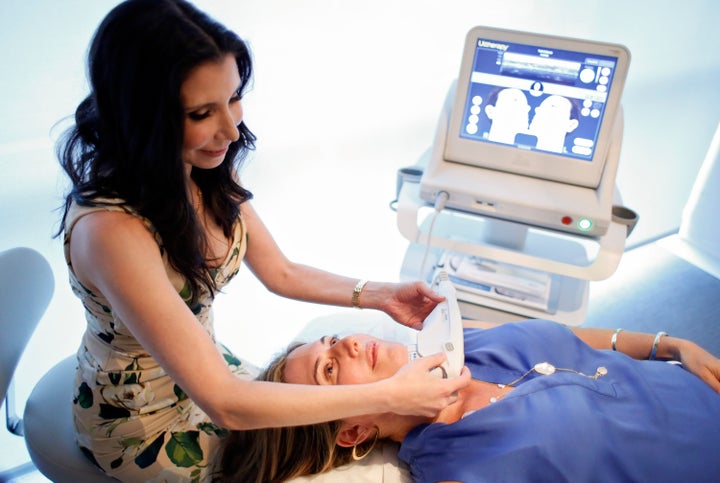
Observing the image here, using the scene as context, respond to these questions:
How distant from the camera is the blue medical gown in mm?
1108

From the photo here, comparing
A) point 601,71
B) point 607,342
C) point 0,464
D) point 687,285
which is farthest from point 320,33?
point 687,285

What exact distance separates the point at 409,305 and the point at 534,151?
0.60m

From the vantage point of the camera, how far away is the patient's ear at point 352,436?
4.14 feet

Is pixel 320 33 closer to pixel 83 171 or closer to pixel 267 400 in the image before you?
pixel 83 171

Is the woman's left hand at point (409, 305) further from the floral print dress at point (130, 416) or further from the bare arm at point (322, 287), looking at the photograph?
the floral print dress at point (130, 416)

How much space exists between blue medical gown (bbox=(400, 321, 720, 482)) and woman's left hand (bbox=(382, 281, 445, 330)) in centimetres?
22

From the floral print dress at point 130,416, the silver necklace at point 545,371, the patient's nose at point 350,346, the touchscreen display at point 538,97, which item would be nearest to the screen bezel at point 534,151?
the touchscreen display at point 538,97

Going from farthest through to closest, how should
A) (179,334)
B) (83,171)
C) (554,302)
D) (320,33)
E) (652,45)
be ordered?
(652,45) → (320,33) → (554,302) → (83,171) → (179,334)

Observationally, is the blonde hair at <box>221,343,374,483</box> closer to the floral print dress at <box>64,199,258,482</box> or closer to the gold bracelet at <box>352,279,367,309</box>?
the floral print dress at <box>64,199,258,482</box>

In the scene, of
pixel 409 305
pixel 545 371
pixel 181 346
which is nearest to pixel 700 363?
pixel 545 371

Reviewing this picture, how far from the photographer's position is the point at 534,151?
1.62 metres

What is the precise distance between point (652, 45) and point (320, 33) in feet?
5.60

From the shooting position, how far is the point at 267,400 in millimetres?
1018

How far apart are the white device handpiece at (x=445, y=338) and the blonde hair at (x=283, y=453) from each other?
268 mm
